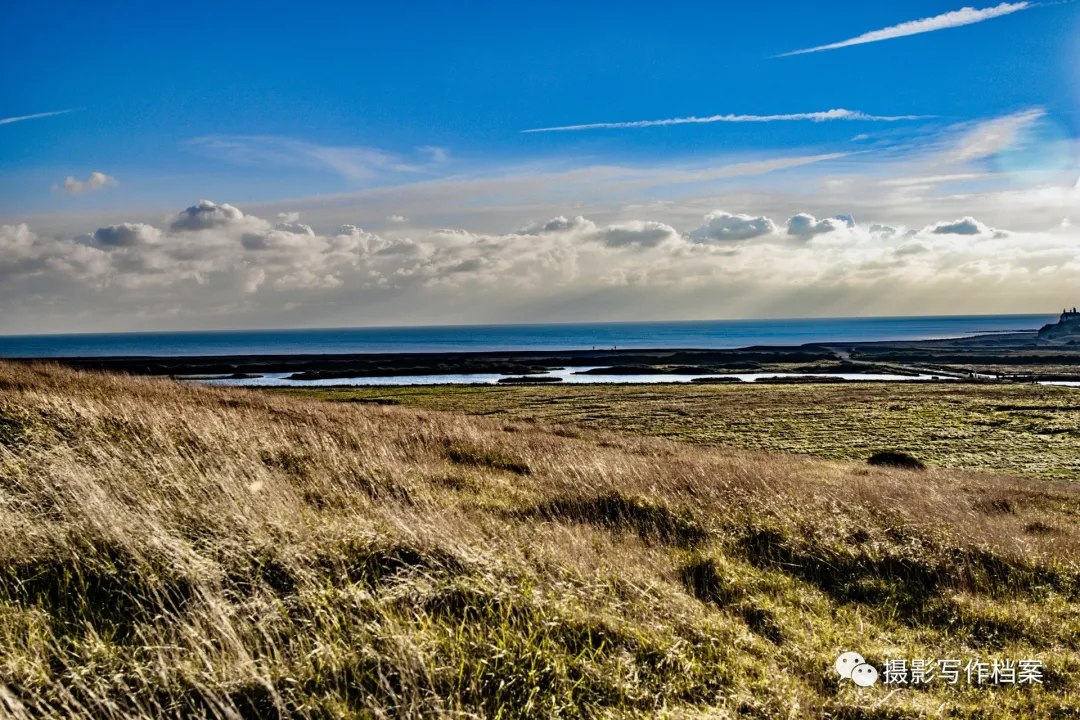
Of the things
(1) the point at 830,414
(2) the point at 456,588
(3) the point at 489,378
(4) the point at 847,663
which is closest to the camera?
(2) the point at 456,588

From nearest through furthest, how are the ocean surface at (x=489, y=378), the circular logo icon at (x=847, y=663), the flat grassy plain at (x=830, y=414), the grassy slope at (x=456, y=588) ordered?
the grassy slope at (x=456, y=588)
the circular logo icon at (x=847, y=663)
the flat grassy plain at (x=830, y=414)
the ocean surface at (x=489, y=378)

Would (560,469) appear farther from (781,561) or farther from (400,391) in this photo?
(400,391)

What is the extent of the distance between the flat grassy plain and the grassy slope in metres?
24.8

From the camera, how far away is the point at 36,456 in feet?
29.1

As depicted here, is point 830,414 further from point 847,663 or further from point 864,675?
point 864,675

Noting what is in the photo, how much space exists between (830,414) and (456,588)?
163 feet

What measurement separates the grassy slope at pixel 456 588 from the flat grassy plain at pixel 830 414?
81.5ft

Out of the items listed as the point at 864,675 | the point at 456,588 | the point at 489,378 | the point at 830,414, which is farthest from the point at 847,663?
the point at 489,378

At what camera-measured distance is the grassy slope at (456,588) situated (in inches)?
185

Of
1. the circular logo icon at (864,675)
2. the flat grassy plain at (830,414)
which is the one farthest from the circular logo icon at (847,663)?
the flat grassy plain at (830,414)

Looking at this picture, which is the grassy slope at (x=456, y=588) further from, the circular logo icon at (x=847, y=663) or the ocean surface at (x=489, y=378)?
the ocean surface at (x=489, y=378)

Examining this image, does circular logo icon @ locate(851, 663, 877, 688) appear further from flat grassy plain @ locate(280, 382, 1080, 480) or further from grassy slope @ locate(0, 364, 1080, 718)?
flat grassy plain @ locate(280, 382, 1080, 480)

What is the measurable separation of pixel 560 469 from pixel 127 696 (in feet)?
29.7

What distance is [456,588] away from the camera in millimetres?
5871
